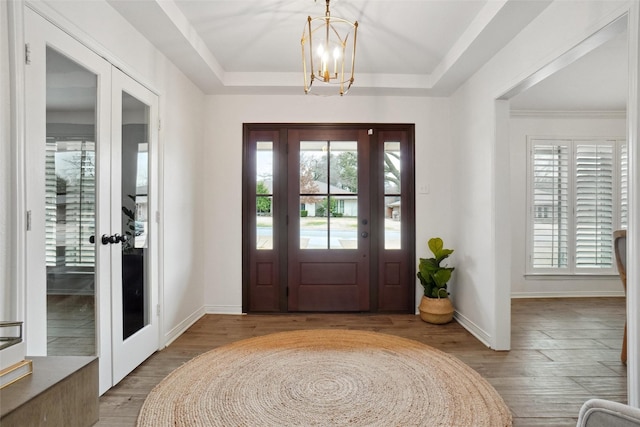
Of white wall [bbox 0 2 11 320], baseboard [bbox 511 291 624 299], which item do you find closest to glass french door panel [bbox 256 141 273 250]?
white wall [bbox 0 2 11 320]

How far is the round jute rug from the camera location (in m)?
1.90

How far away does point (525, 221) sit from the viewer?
4.59m

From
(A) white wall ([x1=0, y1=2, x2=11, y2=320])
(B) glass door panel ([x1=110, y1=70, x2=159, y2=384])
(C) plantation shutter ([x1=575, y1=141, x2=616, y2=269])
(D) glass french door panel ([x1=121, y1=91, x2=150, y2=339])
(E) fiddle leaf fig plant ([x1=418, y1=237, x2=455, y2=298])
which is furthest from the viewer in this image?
(C) plantation shutter ([x1=575, y1=141, x2=616, y2=269])

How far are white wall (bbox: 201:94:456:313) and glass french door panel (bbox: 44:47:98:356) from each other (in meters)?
1.81

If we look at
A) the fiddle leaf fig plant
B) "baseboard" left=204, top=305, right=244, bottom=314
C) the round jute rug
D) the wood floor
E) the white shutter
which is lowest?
the wood floor

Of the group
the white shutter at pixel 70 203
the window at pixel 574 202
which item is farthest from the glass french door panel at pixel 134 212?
the window at pixel 574 202

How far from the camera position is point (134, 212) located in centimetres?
256

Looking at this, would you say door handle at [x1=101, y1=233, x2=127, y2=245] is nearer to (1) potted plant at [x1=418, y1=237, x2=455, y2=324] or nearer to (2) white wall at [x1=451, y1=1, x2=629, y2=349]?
(1) potted plant at [x1=418, y1=237, x2=455, y2=324]

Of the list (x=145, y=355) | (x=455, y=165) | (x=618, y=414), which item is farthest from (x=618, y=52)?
(x=145, y=355)

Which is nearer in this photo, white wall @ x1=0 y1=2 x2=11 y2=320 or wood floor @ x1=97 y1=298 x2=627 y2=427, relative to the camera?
white wall @ x1=0 y1=2 x2=11 y2=320

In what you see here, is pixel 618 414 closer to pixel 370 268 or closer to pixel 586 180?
pixel 370 268

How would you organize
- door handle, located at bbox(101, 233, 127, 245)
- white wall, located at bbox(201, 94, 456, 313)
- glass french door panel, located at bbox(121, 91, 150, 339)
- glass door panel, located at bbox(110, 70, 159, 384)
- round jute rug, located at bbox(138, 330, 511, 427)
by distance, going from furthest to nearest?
white wall, located at bbox(201, 94, 456, 313)
glass french door panel, located at bbox(121, 91, 150, 339)
glass door panel, located at bbox(110, 70, 159, 384)
door handle, located at bbox(101, 233, 127, 245)
round jute rug, located at bbox(138, 330, 511, 427)

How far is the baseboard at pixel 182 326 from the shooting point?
9.91ft

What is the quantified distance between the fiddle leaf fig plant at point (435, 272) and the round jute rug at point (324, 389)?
81cm
